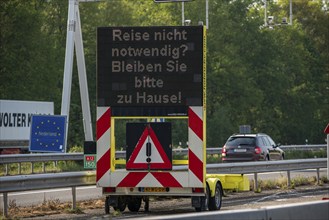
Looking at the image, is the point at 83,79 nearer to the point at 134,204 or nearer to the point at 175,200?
the point at 175,200

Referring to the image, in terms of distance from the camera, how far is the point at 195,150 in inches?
785

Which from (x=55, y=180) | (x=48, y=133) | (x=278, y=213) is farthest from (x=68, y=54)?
(x=278, y=213)

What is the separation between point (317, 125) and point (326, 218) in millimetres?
71127

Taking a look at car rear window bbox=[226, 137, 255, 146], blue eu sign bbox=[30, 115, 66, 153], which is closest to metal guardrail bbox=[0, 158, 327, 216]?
blue eu sign bbox=[30, 115, 66, 153]

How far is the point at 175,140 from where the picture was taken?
72250 millimetres

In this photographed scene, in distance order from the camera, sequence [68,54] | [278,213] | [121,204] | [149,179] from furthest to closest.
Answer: [68,54]
[121,204]
[149,179]
[278,213]

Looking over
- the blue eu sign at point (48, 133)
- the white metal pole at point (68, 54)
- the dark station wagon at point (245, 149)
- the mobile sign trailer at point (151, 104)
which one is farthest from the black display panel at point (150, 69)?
the dark station wagon at point (245, 149)

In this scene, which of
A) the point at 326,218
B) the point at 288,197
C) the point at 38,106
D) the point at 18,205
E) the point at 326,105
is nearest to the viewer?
the point at 326,218

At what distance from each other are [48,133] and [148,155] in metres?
17.2

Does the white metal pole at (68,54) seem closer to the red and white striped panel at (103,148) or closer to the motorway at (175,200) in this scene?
the motorway at (175,200)

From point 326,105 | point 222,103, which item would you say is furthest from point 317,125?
point 222,103

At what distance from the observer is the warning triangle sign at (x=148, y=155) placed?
2016cm

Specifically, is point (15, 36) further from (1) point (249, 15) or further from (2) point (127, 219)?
Answer: (2) point (127, 219)

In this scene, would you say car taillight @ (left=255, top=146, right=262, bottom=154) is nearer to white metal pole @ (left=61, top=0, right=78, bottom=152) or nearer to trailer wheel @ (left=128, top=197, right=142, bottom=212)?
white metal pole @ (left=61, top=0, right=78, bottom=152)
